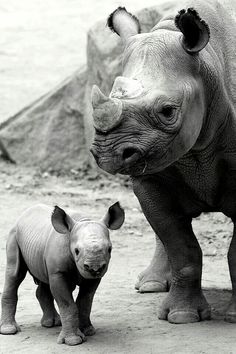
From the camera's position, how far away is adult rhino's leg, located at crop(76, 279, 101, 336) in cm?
718

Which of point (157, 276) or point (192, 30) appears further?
point (157, 276)

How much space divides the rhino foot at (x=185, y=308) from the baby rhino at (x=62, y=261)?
0.72 metres

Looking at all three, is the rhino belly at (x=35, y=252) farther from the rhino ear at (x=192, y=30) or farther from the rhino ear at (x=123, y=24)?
the rhino ear at (x=192, y=30)

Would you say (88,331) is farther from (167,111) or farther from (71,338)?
(167,111)

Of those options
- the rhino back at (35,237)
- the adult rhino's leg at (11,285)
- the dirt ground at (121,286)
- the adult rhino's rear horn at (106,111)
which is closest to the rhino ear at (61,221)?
the rhino back at (35,237)

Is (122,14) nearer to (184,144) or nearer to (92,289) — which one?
(184,144)

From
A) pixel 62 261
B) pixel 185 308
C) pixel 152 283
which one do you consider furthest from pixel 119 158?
pixel 152 283

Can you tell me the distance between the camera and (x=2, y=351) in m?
7.00

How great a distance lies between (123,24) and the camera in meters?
7.49

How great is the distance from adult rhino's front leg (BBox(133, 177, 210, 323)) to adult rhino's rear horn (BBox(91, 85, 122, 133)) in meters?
1.46

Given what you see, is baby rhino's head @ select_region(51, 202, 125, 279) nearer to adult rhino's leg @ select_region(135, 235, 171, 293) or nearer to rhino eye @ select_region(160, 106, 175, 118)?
rhino eye @ select_region(160, 106, 175, 118)

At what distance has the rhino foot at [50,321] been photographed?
7582 mm

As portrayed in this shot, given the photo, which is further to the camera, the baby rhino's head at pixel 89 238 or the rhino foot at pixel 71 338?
the rhino foot at pixel 71 338

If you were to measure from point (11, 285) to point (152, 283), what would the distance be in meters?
1.68
